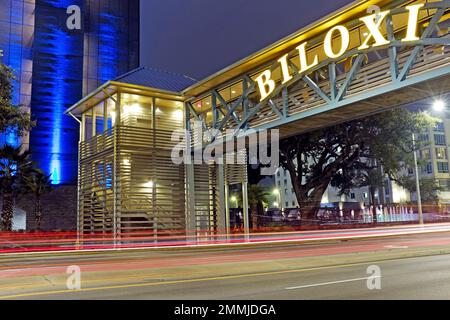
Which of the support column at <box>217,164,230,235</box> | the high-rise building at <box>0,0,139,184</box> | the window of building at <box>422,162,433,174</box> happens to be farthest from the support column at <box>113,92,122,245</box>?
the window of building at <box>422,162,433,174</box>

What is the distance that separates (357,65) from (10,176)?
2743 cm

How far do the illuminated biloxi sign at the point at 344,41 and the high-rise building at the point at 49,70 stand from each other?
3194 cm

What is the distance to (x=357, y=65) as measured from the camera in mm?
14156

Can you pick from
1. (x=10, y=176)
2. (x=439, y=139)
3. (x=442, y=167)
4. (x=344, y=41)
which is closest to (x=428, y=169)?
(x=442, y=167)

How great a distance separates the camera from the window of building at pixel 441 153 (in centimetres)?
9912

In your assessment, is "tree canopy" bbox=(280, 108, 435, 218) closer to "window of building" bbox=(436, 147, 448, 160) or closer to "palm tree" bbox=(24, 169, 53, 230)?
"palm tree" bbox=(24, 169, 53, 230)

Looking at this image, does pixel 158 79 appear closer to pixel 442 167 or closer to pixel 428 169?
pixel 428 169

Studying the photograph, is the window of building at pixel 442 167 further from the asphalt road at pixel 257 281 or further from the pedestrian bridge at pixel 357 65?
the asphalt road at pixel 257 281

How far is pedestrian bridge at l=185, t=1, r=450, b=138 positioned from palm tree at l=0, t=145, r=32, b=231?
19138 millimetres

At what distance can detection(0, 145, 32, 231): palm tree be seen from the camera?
105ft

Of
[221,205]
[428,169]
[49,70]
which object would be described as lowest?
[221,205]

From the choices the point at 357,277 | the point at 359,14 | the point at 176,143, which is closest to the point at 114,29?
the point at 176,143

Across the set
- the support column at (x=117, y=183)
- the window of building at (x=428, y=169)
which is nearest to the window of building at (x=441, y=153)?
the window of building at (x=428, y=169)
